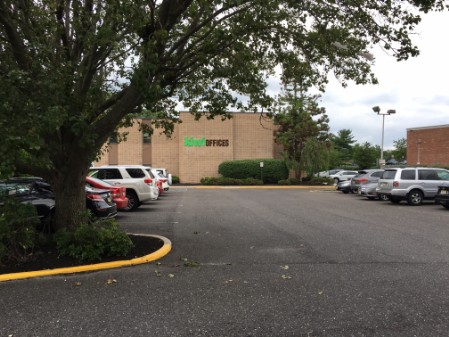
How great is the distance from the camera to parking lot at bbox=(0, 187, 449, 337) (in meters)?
4.29

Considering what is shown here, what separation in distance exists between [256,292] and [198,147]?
3340 centimetres

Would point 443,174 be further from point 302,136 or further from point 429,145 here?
point 429,145

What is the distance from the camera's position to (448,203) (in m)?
15.0

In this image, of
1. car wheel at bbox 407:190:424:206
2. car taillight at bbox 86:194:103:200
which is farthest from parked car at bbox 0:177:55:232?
car wheel at bbox 407:190:424:206

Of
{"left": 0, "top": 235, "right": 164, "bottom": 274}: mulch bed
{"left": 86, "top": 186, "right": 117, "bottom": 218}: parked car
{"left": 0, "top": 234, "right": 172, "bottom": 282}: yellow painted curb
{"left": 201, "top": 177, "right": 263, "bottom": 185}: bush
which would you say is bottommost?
{"left": 0, "top": 234, "right": 172, "bottom": 282}: yellow painted curb

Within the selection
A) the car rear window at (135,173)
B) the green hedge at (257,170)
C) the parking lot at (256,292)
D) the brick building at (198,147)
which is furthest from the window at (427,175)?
the brick building at (198,147)

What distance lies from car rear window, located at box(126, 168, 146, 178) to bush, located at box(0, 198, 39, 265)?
27.8ft

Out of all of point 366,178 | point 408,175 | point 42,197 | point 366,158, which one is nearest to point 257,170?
point 366,178

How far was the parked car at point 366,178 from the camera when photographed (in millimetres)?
21731

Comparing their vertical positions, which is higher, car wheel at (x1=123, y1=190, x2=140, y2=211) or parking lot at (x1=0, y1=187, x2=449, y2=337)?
car wheel at (x1=123, y1=190, x2=140, y2=211)

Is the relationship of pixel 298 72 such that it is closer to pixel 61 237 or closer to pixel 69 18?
pixel 69 18

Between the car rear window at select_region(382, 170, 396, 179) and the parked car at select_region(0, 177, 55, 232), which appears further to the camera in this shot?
the car rear window at select_region(382, 170, 396, 179)

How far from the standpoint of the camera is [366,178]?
22766 mm

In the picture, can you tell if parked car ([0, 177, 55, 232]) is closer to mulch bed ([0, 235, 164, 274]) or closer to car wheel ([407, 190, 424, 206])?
mulch bed ([0, 235, 164, 274])
